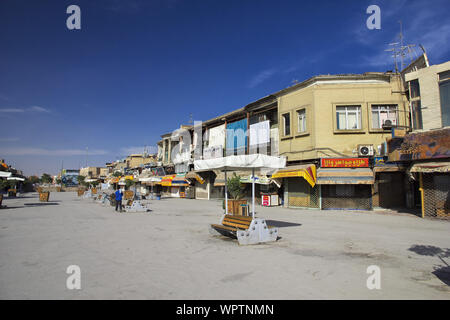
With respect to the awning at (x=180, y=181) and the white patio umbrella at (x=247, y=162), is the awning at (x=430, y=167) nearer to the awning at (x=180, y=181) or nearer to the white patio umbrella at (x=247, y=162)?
the white patio umbrella at (x=247, y=162)

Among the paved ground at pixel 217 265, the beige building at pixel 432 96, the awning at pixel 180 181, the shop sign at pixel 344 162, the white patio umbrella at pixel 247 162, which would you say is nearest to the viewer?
the paved ground at pixel 217 265

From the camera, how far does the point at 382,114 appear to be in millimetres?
17922

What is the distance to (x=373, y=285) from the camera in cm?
443

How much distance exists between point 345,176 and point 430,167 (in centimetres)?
456

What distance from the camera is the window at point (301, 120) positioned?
19625mm

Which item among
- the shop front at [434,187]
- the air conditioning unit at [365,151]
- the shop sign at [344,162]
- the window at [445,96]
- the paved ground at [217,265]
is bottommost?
the paved ground at [217,265]

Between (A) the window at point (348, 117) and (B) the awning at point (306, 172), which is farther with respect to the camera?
(A) the window at point (348, 117)

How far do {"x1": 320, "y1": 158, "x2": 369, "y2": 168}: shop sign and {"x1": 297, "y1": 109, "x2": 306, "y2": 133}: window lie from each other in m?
3.02

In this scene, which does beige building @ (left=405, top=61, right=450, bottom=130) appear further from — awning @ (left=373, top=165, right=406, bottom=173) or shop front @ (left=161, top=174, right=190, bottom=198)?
shop front @ (left=161, top=174, right=190, bottom=198)

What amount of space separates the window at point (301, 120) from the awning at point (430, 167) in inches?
290

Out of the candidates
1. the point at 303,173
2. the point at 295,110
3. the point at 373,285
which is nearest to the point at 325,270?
the point at 373,285

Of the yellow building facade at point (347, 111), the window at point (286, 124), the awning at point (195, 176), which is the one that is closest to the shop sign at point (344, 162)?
the yellow building facade at point (347, 111)

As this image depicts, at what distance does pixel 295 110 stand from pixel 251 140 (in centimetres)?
599

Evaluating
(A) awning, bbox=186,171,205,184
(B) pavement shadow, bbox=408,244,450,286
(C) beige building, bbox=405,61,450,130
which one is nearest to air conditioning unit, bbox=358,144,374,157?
(C) beige building, bbox=405,61,450,130
